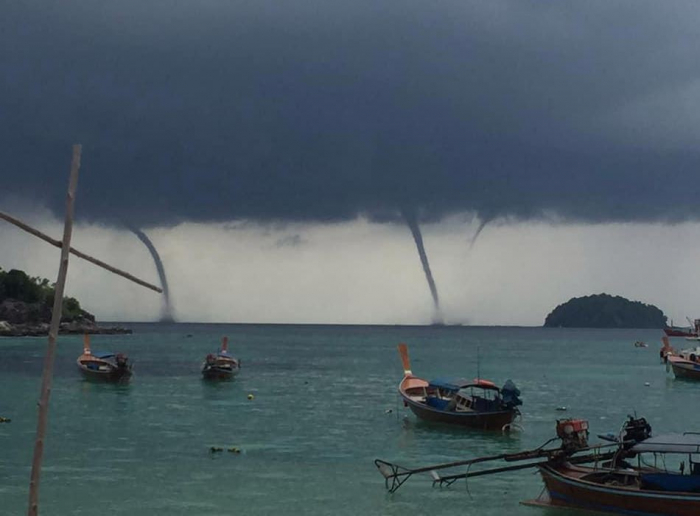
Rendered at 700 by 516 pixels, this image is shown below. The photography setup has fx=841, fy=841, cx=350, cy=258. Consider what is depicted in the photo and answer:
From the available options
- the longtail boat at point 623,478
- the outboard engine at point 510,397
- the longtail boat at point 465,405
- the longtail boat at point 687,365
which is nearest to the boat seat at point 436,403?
the longtail boat at point 465,405

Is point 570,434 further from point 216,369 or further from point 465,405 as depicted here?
point 216,369

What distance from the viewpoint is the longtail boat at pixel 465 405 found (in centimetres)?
5350

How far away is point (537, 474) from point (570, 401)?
45107mm

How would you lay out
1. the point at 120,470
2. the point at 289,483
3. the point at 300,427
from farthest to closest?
the point at 300,427 → the point at 120,470 → the point at 289,483

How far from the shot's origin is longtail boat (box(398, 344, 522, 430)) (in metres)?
53.5

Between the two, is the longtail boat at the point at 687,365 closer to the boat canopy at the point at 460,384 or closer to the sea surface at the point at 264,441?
the sea surface at the point at 264,441

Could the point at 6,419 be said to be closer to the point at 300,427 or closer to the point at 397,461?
the point at 300,427

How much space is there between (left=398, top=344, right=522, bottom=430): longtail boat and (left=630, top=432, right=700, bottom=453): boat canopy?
2319 cm

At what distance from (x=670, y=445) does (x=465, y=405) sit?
28269 mm

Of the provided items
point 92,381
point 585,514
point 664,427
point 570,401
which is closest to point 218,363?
point 92,381

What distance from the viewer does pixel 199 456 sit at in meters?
44.9

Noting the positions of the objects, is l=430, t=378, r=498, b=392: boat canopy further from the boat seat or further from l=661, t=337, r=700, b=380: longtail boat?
l=661, t=337, r=700, b=380: longtail boat

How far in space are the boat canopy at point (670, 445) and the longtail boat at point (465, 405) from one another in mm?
23189

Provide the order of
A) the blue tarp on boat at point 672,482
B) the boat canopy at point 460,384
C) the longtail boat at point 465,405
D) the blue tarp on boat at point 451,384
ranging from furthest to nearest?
the blue tarp on boat at point 451,384, the boat canopy at point 460,384, the longtail boat at point 465,405, the blue tarp on boat at point 672,482
